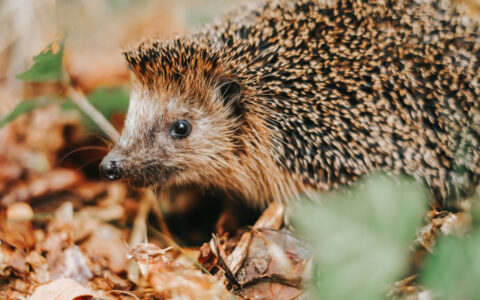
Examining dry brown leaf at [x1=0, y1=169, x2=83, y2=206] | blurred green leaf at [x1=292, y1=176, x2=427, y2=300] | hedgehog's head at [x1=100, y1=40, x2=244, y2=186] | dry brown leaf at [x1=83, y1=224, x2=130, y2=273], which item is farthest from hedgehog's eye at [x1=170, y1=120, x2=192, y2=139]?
blurred green leaf at [x1=292, y1=176, x2=427, y2=300]

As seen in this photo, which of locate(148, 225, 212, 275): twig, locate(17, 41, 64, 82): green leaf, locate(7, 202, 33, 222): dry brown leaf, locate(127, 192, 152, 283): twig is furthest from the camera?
locate(17, 41, 64, 82): green leaf

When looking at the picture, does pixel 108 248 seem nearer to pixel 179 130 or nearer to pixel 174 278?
pixel 174 278

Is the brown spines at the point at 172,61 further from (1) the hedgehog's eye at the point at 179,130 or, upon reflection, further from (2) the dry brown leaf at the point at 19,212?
(2) the dry brown leaf at the point at 19,212

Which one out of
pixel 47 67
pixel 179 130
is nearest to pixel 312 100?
pixel 179 130

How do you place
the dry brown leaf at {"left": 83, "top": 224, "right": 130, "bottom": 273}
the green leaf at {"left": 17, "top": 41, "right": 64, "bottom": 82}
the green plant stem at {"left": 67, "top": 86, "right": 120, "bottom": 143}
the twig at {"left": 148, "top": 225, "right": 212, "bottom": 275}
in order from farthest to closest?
the green plant stem at {"left": 67, "top": 86, "right": 120, "bottom": 143}
the green leaf at {"left": 17, "top": 41, "right": 64, "bottom": 82}
the dry brown leaf at {"left": 83, "top": 224, "right": 130, "bottom": 273}
the twig at {"left": 148, "top": 225, "right": 212, "bottom": 275}

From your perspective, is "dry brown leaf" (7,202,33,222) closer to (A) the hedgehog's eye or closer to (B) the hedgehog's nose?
(B) the hedgehog's nose

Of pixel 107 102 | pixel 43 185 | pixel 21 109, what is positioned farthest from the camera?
pixel 107 102
